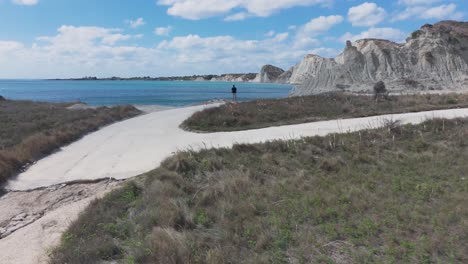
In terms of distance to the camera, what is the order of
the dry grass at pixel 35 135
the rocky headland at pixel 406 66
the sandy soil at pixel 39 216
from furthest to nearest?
the rocky headland at pixel 406 66 → the dry grass at pixel 35 135 → the sandy soil at pixel 39 216

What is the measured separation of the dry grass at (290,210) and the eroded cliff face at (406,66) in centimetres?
4360

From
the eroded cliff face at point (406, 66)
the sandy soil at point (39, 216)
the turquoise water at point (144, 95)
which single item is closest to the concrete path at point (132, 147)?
the sandy soil at point (39, 216)

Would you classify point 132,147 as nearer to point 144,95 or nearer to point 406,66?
point 406,66

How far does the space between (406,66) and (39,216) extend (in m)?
63.4

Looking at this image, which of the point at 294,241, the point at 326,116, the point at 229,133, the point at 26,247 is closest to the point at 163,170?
the point at 26,247

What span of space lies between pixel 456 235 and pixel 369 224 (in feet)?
4.63

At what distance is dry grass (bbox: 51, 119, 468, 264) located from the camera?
6535 millimetres

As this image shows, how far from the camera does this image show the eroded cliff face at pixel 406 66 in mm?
55825

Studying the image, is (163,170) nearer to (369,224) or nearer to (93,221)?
(93,221)

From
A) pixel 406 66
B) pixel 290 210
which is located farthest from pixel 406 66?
pixel 290 210

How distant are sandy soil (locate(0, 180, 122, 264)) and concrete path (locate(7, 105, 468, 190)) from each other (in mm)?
794

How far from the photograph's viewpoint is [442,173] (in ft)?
33.1

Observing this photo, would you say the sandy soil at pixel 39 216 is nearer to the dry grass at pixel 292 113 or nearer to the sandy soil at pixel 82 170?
the sandy soil at pixel 82 170

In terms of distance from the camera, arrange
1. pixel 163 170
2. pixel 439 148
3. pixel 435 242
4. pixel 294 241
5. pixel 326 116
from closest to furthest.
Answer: pixel 435 242
pixel 294 241
pixel 163 170
pixel 439 148
pixel 326 116
